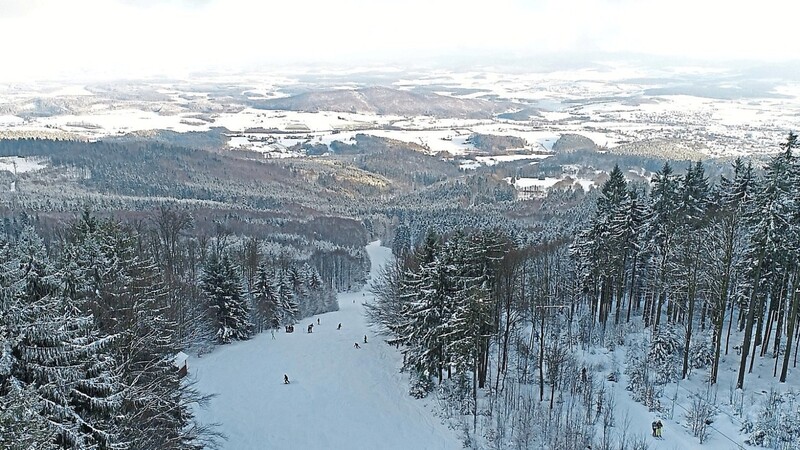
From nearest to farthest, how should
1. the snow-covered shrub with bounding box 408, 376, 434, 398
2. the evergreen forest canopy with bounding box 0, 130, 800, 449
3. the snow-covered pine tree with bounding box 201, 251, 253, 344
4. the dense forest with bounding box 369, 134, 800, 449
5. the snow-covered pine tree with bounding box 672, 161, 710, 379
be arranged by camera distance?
1. the evergreen forest canopy with bounding box 0, 130, 800, 449
2. the dense forest with bounding box 369, 134, 800, 449
3. the snow-covered pine tree with bounding box 672, 161, 710, 379
4. the snow-covered shrub with bounding box 408, 376, 434, 398
5. the snow-covered pine tree with bounding box 201, 251, 253, 344

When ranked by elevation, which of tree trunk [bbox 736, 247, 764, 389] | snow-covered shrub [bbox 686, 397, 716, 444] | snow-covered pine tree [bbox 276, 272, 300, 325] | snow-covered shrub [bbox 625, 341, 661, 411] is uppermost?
tree trunk [bbox 736, 247, 764, 389]

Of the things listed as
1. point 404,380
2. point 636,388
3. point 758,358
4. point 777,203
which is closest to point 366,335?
point 404,380

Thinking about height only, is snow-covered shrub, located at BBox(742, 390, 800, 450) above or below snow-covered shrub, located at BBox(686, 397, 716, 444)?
above

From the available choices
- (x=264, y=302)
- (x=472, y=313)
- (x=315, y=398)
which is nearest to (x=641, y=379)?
(x=472, y=313)

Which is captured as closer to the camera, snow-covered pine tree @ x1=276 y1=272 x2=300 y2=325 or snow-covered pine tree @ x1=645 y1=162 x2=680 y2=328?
snow-covered pine tree @ x1=645 y1=162 x2=680 y2=328

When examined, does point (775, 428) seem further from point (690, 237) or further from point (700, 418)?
point (690, 237)

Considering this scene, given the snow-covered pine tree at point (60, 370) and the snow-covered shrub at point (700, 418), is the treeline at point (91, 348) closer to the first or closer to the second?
the snow-covered pine tree at point (60, 370)

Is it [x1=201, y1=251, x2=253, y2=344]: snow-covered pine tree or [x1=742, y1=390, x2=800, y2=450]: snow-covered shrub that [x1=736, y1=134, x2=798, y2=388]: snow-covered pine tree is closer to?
[x1=742, y1=390, x2=800, y2=450]: snow-covered shrub

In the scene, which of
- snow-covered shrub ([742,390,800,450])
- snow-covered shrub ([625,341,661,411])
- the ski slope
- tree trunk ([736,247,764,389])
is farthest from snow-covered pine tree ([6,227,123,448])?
tree trunk ([736,247,764,389])
